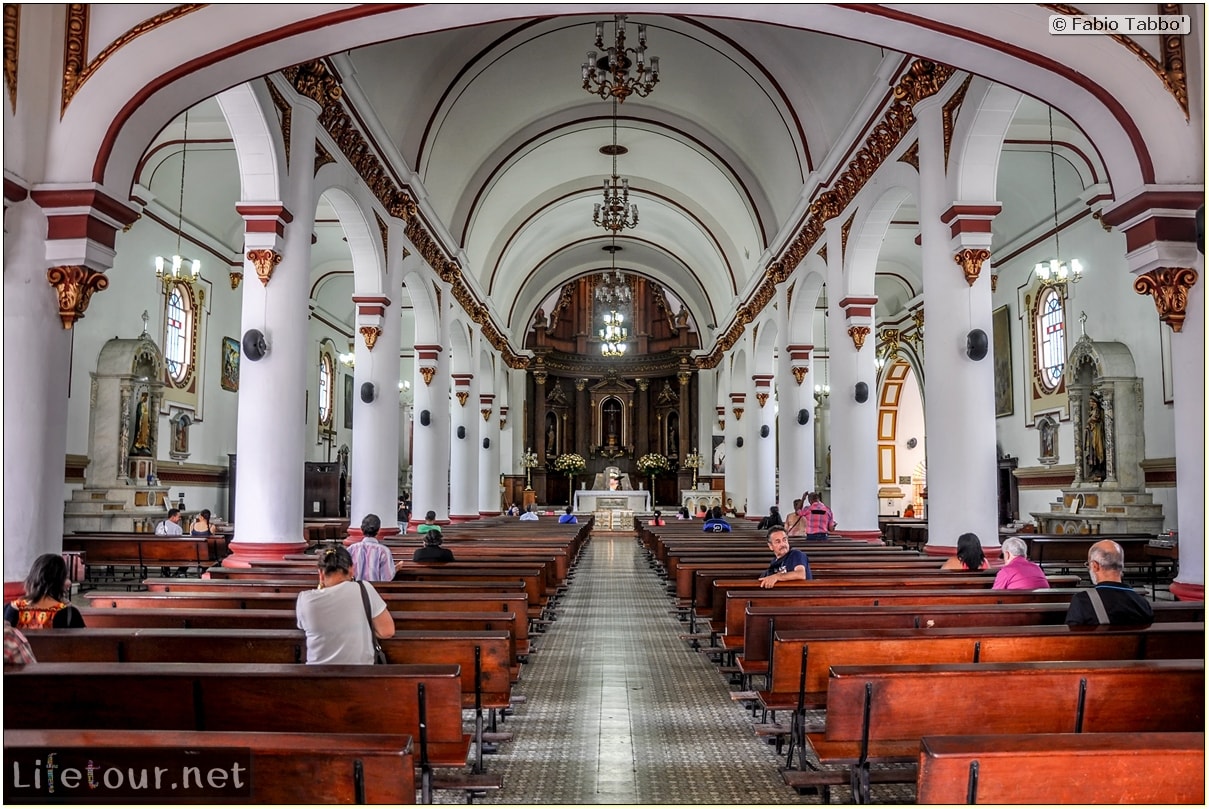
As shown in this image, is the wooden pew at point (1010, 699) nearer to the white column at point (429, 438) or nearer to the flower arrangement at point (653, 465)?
the white column at point (429, 438)

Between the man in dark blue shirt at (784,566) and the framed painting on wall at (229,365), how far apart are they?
14.9m

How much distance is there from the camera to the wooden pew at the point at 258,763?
2.36m

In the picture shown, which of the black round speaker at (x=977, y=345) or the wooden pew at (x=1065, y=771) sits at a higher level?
the black round speaker at (x=977, y=345)

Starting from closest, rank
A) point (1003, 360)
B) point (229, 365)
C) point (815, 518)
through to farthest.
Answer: point (815, 518)
point (229, 365)
point (1003, 360)

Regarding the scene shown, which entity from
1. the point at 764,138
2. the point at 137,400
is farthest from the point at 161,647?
the point at 764,138

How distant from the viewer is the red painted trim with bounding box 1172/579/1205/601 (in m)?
5.49

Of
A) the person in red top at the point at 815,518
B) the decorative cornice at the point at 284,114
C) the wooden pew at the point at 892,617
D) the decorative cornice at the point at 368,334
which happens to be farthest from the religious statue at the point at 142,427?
the wooden pew at the point at 892,617

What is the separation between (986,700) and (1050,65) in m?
4.60

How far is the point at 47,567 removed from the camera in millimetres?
3928

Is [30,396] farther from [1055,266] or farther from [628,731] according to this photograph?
[1055,266]

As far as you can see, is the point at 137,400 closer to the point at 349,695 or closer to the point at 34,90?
the point at 34,90

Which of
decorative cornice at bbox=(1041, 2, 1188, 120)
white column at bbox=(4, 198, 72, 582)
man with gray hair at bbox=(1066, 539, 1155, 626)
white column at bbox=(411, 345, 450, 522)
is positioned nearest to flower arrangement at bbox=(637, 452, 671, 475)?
white column at bbox=(411, 345, 450, 522)

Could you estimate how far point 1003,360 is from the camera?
61.6ft

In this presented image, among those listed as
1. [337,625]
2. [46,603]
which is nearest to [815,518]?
Answer: [337,625]
